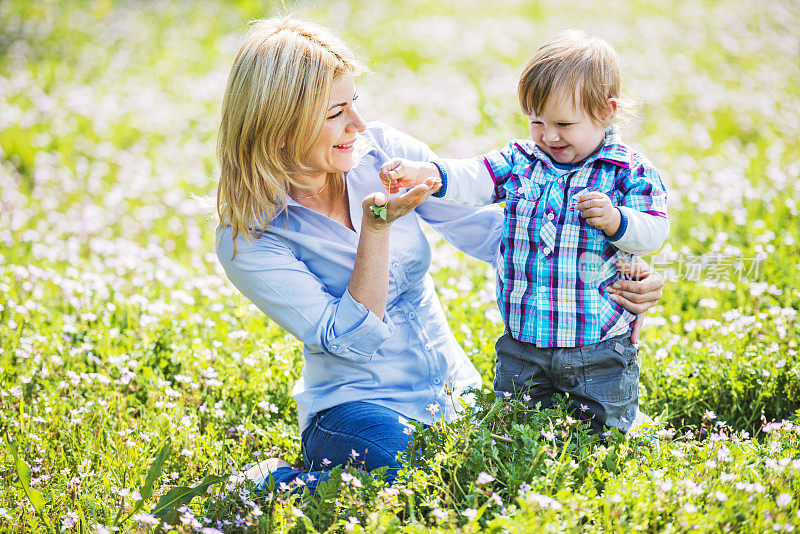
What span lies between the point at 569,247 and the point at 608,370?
1.60ft

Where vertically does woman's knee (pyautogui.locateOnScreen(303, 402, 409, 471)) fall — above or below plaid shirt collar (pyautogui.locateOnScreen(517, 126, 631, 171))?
below

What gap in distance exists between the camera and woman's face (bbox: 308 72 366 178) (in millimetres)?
2812

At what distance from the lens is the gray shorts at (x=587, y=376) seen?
275 centimetres

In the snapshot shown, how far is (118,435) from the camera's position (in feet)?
10.4

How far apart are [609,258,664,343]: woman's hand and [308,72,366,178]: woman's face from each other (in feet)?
3.62

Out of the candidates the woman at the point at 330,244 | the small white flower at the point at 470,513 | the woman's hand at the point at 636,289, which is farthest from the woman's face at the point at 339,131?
the small white flower at the point at 470,513

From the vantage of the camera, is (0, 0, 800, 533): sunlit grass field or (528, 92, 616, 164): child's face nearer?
(0, 0, 800, 533): sunlit grass field

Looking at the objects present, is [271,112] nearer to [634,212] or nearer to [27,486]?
[634,212]

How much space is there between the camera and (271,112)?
276 centimetres

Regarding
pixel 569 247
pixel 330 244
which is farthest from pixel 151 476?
pixel 569 247

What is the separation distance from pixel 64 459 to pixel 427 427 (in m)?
1.52

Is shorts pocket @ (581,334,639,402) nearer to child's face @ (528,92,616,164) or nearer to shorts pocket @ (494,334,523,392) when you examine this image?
shorts pocket @ (494,334,523,392)

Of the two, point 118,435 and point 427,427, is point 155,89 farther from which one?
point 427,427

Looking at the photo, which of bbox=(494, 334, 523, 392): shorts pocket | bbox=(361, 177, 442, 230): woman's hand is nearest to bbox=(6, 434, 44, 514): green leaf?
bbox=(361, 177, 442, 230): woman's hand
